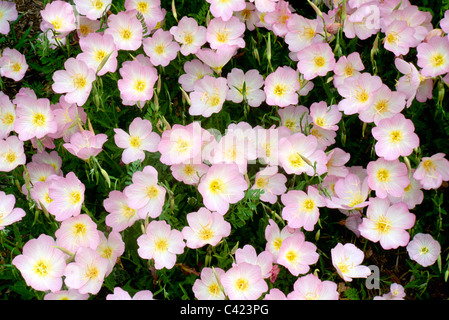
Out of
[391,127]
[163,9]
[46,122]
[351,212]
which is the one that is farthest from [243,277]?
[163,9]

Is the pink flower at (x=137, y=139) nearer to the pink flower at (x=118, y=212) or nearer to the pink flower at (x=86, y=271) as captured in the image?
the pink flower at (x=118, y=212)

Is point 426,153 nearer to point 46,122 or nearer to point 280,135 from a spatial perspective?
point 280,135

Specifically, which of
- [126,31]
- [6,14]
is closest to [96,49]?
[126,31]

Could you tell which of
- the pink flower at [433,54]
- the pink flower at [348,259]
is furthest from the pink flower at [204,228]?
the pink flower at [433,54]

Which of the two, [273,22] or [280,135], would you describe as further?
[273,22]

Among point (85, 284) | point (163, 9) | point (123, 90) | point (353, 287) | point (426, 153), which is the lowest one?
point (353, 287)

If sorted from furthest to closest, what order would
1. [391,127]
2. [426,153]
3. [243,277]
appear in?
[426,153] < [391,127] < [243,277]
